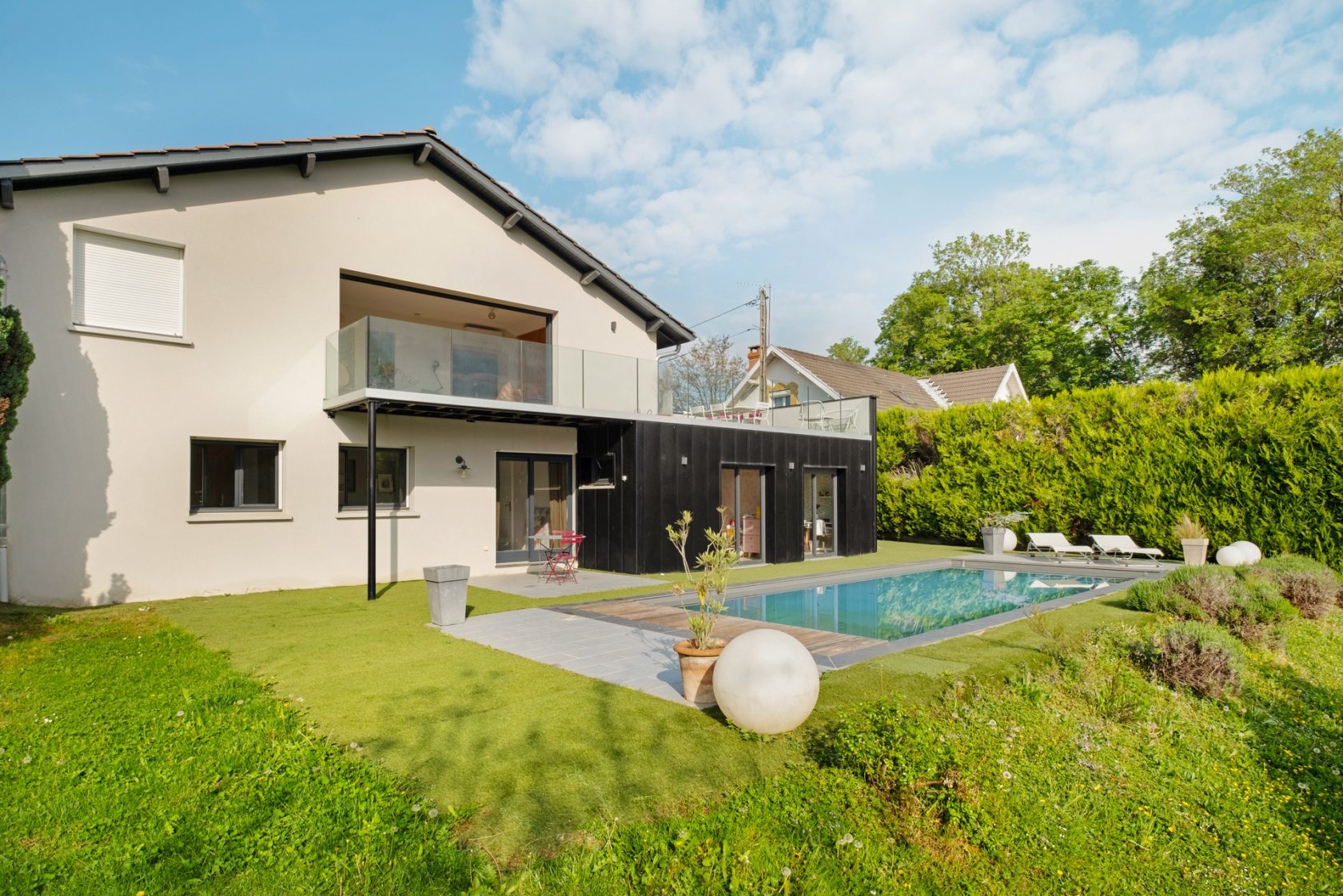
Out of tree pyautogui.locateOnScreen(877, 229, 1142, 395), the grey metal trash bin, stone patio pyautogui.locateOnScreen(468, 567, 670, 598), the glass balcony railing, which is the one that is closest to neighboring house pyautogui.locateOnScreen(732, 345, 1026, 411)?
tree pyautogui.locateOnScreen(877, 229, 1142, 395)

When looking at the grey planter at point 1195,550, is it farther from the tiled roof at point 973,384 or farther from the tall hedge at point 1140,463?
the tiled roof at point 973,384

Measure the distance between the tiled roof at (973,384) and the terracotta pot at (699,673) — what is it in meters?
26.2

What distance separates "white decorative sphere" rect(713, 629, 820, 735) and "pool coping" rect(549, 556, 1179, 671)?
1.59 metres

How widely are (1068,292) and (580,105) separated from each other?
27.5 meters

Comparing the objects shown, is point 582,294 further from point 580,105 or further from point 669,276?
point 669,276

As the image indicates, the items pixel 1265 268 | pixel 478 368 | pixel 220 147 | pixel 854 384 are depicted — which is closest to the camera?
pixel 220 147

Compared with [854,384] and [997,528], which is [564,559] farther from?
[854,384]

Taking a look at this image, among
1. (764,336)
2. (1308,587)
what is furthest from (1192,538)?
(764,336)

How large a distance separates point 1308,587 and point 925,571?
6656 mm

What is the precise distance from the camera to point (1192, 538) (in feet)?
46.4

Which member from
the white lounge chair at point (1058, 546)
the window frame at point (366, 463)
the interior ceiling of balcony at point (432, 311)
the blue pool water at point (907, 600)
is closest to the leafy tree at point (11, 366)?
the window frame at point (366, 463)

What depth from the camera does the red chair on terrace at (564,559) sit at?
41.5 ft

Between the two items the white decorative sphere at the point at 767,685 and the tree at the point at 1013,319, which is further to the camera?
the tree at the point at 1013,319

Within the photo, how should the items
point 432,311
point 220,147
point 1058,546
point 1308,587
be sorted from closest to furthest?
1. point 1308,587
2. point 220,147
3. point 432,311
4. point 1058,546
